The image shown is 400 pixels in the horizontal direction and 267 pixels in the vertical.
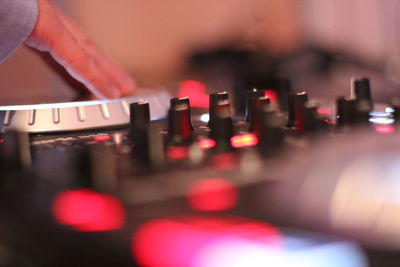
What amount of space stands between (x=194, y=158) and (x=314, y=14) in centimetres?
113

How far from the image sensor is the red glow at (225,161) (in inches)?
14.0

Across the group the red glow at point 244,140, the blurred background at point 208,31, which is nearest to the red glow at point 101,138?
the red glow at point 244,140

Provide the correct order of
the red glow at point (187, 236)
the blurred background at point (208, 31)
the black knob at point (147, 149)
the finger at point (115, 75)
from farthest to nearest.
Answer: the blurred background at point (208, 31), the finger at point (115, 75), the black knob at point (147, 149), the red glow at point (187, 236)

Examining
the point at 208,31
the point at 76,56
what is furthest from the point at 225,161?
the point at 208,31

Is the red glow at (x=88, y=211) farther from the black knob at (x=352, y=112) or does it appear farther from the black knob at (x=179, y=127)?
the black knob at (x=352, y=112)

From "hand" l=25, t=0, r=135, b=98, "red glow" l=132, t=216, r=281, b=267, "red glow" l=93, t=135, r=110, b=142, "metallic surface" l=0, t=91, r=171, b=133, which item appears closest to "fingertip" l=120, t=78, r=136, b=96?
"hand" l=25, t=0, r=135, b=98

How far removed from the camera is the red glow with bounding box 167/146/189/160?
1.27ft

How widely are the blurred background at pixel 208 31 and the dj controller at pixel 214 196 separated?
0.70m

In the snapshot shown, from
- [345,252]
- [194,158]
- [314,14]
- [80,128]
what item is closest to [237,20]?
[314,14]

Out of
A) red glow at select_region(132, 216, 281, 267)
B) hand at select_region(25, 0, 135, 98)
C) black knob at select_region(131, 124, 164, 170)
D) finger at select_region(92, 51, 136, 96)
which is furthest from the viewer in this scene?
finger at select_region(92, 51, 136, 96)

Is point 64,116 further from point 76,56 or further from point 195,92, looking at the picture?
point 195,92

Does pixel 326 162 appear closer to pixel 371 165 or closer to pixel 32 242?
pixel 371 165

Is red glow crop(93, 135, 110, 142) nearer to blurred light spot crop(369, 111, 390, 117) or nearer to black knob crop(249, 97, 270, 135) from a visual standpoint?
black knob crop(249, 97, 270, 135)

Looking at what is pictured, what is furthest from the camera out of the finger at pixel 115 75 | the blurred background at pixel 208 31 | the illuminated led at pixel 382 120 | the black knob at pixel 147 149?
the blurred background at pixel 208 31
